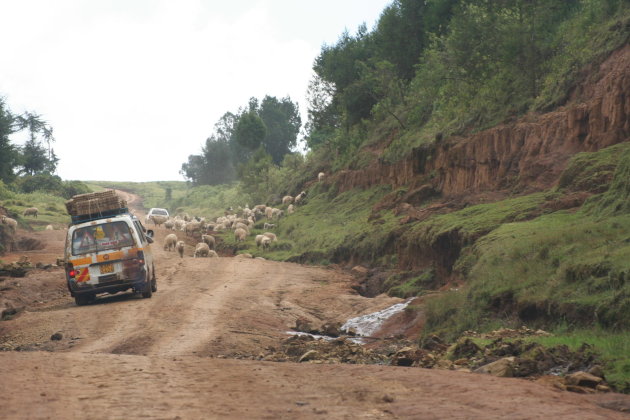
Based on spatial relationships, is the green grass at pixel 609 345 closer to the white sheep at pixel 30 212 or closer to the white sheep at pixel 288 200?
the white sheep at pixel 288 200

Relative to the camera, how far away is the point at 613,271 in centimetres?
1156

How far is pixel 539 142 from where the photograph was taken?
25.4 m

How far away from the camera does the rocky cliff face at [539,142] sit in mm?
22141

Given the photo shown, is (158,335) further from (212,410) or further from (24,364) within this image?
(212,410)

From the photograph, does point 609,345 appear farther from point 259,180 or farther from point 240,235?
point 259,180

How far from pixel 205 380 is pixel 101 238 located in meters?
11.2

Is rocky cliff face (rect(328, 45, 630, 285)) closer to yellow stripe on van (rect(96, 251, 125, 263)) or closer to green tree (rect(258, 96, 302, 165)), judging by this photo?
yellow stripe on van (rect(96, 251, 125, 263))

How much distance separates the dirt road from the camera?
7359 millimetres

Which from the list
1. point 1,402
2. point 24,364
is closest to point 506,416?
point 1,402

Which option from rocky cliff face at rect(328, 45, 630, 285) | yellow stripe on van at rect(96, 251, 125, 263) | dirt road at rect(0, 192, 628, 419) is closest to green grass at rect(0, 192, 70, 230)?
rocky cliff face at rect(328, 45, 630, 285)

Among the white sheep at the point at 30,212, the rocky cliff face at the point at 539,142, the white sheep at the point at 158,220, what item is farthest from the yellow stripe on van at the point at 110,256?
the white sheep at the point at 158,220

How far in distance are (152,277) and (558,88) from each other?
14.9 metres

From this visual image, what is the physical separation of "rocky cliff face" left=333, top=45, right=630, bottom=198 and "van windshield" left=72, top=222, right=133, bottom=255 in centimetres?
1175

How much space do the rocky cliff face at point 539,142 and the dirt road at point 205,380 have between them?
10.1 metres
